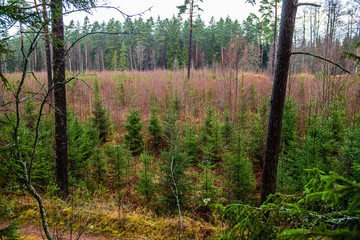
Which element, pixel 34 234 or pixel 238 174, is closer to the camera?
pixel 34 234

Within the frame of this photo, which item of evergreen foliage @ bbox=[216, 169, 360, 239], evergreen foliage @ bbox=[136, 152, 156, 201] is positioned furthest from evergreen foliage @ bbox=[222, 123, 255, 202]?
evergreen foliage @ bbox=[216, 169, 360, 239]

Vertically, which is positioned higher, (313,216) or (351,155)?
(313,216)

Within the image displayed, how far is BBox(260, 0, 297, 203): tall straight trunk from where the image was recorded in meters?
3.58

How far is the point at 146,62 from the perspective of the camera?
43.1 m

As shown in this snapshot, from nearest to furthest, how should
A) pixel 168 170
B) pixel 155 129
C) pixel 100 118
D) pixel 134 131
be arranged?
1. pixel 168 170
2. pixel 134 131
3. pixel 155 129
4. pixel 100 118

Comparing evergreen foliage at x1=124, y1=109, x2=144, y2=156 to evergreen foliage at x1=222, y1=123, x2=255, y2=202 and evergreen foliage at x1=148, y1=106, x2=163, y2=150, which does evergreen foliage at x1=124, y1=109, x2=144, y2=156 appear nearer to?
evergreen foliage at x1=148, y1=106, x2=163, y2=150

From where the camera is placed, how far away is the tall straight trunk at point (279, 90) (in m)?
3.58

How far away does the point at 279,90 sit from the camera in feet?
12.2

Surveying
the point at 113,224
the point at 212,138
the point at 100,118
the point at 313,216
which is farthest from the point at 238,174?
the point at 100,118

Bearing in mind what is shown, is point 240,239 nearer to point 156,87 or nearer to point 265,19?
point 156,87

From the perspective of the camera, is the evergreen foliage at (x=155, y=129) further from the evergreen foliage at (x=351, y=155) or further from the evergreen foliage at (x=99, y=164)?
the evergreen foliage at (x=351, y=155)

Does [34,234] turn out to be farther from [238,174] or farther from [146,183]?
[238,174]

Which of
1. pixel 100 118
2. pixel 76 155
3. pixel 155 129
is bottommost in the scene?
pixel 76 155

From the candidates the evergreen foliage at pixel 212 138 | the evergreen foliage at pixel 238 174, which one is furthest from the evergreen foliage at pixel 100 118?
the evergreen foliage at pixel 238 174
